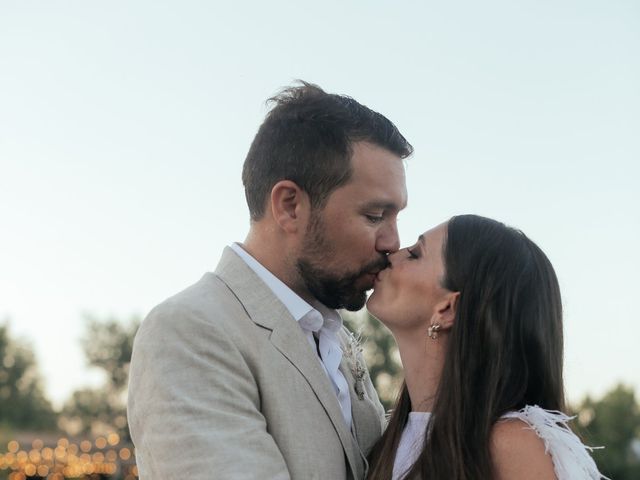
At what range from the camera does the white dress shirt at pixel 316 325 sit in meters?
3.53

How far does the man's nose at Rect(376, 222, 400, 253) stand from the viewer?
3673 mm

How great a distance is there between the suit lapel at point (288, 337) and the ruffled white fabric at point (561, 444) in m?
0.58

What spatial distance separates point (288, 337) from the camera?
337 cm

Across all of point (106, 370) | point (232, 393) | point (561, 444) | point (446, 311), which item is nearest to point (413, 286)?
point (446, 311)

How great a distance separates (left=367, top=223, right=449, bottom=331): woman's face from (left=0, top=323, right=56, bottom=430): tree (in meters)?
47.2

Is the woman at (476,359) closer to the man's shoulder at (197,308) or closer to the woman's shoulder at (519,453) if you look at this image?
the woman's shoulder at (519,453)

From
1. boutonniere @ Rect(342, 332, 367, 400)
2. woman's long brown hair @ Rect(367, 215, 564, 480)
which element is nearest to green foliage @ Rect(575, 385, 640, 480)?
boutonniere @ Rect(342, 332, 367, 400)

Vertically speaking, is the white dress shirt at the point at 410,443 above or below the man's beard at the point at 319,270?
below

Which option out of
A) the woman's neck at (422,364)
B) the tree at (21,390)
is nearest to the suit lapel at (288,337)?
the woman's neck at (422,364)

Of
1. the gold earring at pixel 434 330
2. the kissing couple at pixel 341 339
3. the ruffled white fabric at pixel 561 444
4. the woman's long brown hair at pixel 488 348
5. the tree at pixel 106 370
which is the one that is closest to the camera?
the kissing couple at pixel 341 339

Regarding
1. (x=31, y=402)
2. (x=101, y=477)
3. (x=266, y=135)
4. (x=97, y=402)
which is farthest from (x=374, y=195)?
(x=31, y=402)

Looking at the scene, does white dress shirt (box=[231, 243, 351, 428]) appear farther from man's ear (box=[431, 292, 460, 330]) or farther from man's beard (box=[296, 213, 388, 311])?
man's ear (box=[431, 292, 460, 330])

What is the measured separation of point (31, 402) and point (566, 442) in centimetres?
4967

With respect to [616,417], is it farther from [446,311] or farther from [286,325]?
[286,325]
